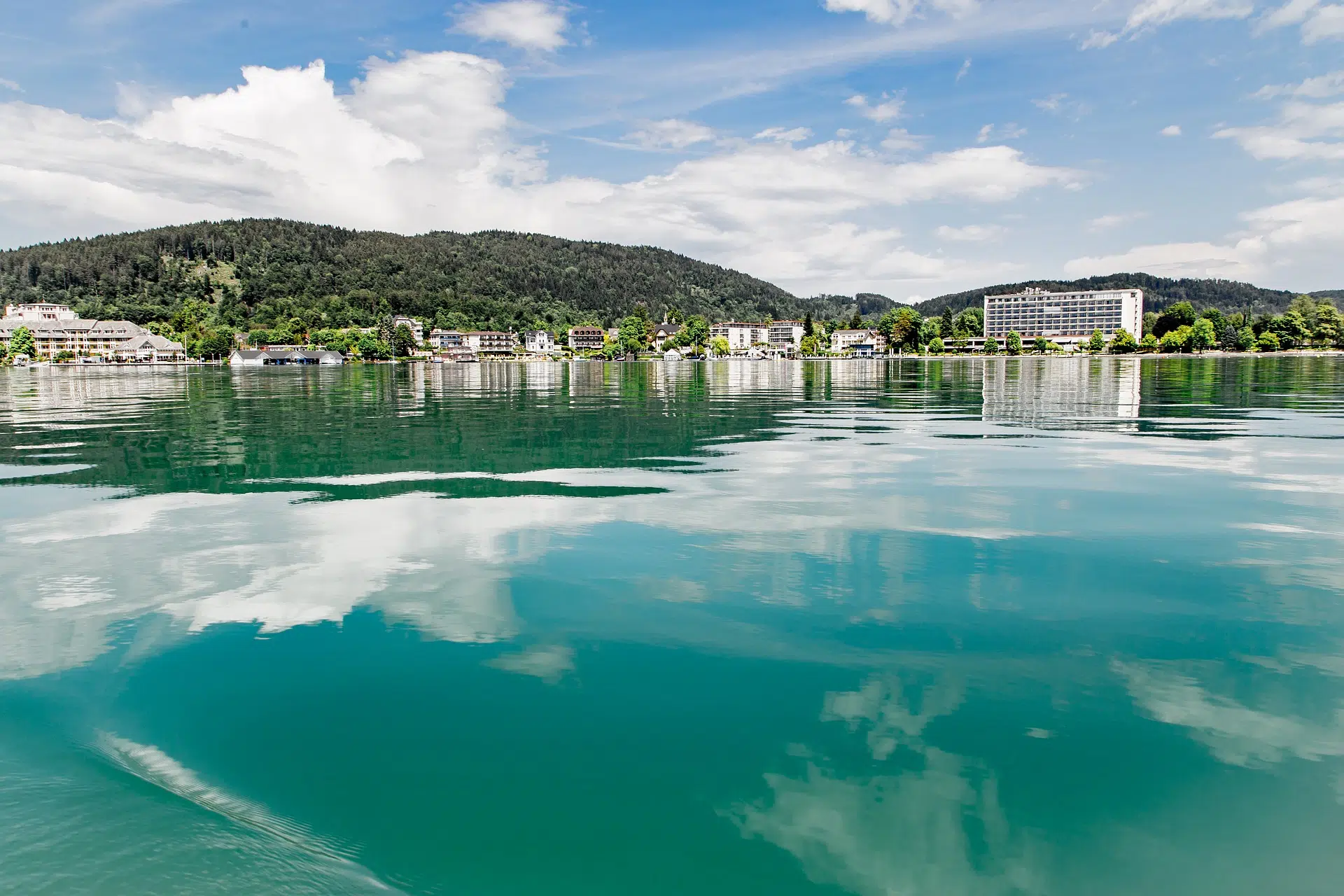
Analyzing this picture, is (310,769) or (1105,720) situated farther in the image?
(1105,720)

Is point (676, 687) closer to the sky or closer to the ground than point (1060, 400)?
closer to the ground

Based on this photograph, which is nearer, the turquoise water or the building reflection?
the turquoise water

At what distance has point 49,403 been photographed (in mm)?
47719

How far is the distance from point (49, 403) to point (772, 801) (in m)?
56.9

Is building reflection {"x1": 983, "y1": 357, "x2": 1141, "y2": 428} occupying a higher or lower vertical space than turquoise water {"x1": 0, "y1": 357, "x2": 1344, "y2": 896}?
higher

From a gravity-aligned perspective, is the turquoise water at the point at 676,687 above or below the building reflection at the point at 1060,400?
below

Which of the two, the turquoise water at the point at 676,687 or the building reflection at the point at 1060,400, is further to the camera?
the building reflection at the point at 1060,400

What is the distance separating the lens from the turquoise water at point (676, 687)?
516 centimetres

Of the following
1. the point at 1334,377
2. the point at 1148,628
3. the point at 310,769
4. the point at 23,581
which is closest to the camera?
the point at 310,769

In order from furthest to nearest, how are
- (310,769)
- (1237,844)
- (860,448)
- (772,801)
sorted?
(860,448) → (310,769) → (772,801) → (1237,844)

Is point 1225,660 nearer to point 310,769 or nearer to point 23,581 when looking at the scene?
point 310,769

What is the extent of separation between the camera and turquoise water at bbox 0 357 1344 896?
516 centimetres

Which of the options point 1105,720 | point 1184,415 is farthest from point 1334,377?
point 1105,720

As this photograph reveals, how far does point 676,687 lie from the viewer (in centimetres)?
743
